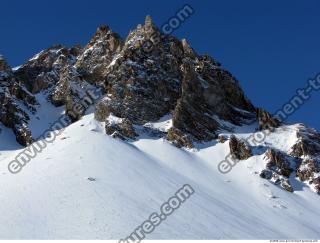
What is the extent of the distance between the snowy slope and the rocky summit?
100.0 inches

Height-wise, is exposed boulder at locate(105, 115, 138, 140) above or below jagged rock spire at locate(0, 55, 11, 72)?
below

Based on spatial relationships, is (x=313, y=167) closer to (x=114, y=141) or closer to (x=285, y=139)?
(x=285, y=139)

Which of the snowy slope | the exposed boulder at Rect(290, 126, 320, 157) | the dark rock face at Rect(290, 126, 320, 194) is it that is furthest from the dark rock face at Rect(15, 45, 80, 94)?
the dark rock face at Rect(290, 126, 320, 194)

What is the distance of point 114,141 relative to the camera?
64.9 metres

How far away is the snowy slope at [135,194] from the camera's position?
3856 cm

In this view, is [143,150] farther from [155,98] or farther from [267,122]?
[267,122]

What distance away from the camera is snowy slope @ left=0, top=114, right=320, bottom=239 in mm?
38562

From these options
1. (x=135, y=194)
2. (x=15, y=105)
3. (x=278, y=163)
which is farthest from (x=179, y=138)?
(x=15, y=105)

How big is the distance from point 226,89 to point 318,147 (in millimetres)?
20538

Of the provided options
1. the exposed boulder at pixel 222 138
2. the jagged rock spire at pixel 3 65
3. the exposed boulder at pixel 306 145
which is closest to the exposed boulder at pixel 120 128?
the exposed boulder at pixel 222 138

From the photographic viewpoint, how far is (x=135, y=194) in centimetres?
4772

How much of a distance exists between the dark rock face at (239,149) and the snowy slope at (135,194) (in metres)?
1.11

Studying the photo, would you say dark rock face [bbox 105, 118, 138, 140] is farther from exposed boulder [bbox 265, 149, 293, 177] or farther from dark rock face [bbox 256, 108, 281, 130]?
dark rock face [bbox 256, 108, 281, 130]

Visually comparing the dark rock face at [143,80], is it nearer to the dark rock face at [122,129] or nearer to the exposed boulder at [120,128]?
the exposed boulder at [120,128]
